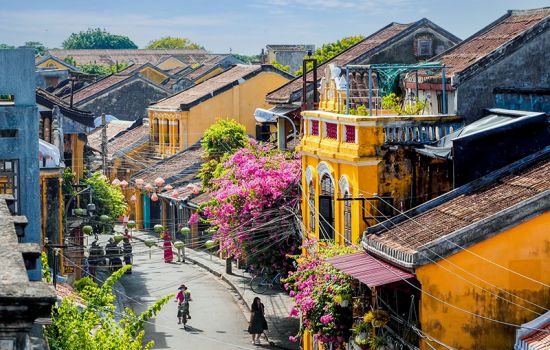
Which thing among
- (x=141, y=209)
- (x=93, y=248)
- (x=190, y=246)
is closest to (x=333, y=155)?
(x=93, y=248)

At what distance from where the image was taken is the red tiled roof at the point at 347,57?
1578 inches

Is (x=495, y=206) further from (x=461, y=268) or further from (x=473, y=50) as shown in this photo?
(x=473, y=50)

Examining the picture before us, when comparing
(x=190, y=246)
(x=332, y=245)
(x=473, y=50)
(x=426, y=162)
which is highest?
(x=473, y=50)

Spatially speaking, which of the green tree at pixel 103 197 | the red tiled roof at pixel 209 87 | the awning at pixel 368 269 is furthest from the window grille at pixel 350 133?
the red tiled roof at pixel 209 87

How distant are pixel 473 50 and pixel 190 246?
2470cm

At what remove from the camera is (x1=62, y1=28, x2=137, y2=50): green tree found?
17550cm

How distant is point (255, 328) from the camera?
31.3 meters

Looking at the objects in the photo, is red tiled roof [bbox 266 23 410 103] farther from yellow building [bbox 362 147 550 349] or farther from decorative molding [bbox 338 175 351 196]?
yellow building [bbox 362 147 550 349]

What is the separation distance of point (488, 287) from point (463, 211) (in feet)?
5.85

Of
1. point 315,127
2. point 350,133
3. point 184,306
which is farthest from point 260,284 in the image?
point 350,133

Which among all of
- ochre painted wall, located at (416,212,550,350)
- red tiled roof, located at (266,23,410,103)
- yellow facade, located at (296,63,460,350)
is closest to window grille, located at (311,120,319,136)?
yellow facade, located at (296,63,460,350)

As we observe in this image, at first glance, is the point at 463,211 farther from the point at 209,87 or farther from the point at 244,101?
the point at 209,87

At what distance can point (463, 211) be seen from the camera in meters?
19.8

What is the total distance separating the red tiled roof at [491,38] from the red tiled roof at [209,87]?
25.7m
